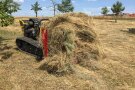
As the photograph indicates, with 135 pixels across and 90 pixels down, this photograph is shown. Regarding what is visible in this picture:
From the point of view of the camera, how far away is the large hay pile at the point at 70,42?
10719mm

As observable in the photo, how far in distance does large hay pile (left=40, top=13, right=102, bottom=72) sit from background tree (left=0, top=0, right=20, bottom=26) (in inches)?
133

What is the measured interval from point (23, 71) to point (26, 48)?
11.7 ft

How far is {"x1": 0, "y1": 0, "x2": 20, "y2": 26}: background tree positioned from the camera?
48.3 ft

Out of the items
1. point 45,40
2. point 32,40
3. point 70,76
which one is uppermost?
point 45,40

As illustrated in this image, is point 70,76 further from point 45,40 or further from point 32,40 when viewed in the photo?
point 32,40

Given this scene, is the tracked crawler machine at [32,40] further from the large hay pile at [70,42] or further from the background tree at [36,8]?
the background tree at [36,8]

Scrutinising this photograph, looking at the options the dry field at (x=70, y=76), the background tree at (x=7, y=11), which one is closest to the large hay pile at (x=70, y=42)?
the dry field at (x=70, y=76)

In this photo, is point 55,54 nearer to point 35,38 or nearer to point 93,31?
point 93,31

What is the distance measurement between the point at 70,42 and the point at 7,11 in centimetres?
663

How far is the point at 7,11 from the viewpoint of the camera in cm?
1648

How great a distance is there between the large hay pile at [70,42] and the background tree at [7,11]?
3376 millimetres

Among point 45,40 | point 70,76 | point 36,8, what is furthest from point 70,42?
point 36,8

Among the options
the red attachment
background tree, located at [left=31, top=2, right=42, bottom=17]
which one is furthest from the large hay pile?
background tree, located at [left=31, top=2, right=42, bottom=17]

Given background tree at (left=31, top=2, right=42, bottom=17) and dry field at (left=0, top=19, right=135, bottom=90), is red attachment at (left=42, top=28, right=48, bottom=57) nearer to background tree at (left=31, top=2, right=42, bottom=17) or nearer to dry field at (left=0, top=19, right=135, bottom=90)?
dry field at (left=0, top=19, right=135, bottom=90)
